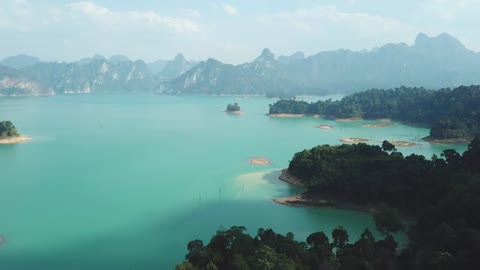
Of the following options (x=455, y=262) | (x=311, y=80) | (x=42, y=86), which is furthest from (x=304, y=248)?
(x=311, y=80)

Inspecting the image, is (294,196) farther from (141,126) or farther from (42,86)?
(42,86)

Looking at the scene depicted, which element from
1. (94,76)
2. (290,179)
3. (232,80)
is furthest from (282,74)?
(290,179)

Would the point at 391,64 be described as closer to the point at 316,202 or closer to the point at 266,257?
the point at 316,202

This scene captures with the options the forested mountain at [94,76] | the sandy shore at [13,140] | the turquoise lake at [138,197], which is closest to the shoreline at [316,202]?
the turquoise lake at [138,197]

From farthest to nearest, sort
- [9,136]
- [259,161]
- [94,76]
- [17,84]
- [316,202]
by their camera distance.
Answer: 1. [94,76]
2. [17,84]
3. [9,136]
4. [259,161]
5. [316,202]

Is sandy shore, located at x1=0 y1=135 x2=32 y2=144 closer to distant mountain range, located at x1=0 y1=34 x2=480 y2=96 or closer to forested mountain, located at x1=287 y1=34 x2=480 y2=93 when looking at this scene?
distant mountain range, located at x1=0 y1=34 x2=480 y2=96

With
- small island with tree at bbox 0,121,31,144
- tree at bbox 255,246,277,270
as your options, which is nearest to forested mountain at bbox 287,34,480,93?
small island with tree at bbox 0,121,31,144
